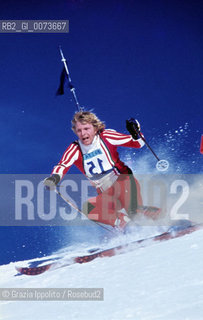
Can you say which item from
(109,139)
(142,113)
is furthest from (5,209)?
(142,113)

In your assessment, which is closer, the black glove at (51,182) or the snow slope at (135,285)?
the snow slope at (135,285)

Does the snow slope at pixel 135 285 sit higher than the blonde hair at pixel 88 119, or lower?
lower

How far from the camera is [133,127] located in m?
1.28

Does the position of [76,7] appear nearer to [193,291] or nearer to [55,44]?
[55,44]

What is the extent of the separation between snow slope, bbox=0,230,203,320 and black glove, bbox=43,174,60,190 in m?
0.36

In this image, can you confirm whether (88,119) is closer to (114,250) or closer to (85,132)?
(85,132)

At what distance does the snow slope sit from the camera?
72 cm

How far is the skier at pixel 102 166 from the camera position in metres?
1.31

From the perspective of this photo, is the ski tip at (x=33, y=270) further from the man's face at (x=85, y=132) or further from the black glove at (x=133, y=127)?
the black glove at (x=133, y=127)

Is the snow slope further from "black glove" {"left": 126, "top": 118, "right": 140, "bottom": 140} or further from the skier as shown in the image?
"black glove" {"left": 126, "top": 118, "right": 140, "bottom": 140}

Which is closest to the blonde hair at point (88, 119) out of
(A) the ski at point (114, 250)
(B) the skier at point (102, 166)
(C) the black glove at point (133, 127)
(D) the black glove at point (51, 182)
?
(B) the skier at point (102, 166)

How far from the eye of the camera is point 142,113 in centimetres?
133

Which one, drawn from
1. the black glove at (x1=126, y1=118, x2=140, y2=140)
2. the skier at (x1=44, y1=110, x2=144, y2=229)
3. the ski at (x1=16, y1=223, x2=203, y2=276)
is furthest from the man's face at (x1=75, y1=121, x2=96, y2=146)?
the ski at (x1=16, y1=223, x2=203, y2=276)

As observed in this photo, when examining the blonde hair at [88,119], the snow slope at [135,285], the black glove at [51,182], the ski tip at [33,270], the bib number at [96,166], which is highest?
the blonde hair at [88,119]
